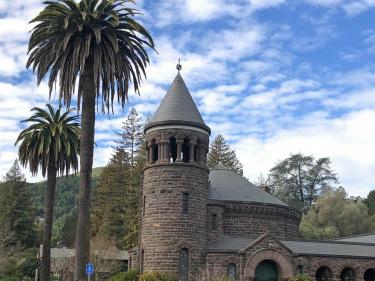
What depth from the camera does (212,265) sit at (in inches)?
1623

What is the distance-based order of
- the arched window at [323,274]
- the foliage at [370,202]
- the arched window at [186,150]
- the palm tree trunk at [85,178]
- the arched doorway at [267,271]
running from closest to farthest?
the palm tree trunk at [85,178] → the arched doorway at [267,271] → the arched window at [186,150] → the arched window at [323,274] → the foliage at [370,202]

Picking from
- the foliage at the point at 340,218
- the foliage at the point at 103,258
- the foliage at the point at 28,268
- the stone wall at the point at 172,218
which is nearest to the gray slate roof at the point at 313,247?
the stone wall at the point at 172,218

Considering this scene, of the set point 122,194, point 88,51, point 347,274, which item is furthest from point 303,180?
point 88,51

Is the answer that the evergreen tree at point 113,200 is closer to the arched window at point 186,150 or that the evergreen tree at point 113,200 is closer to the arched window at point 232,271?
the arched window at point 186,150

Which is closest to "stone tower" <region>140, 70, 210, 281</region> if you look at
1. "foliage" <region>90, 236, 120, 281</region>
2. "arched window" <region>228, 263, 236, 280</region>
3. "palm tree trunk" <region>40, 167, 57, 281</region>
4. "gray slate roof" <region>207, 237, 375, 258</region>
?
"gray slate roof" <region>207, 237, 375, 258</region>

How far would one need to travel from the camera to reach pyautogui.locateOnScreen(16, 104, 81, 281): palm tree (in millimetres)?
44688

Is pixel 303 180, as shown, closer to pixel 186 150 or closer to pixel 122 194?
pixel 122 194

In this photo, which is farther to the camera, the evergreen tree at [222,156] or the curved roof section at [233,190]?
the evergreen tree at [222,156]

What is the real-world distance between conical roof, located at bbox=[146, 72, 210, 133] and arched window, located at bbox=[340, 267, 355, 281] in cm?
1581

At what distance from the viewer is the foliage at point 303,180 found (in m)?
108

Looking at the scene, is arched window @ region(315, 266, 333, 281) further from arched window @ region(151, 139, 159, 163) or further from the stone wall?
arched window @ region(151, 139, 159, 163)

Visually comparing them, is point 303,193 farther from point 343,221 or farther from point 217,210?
point 217,210

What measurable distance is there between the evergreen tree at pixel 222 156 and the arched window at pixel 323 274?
52.7m

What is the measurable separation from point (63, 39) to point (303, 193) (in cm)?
8732
